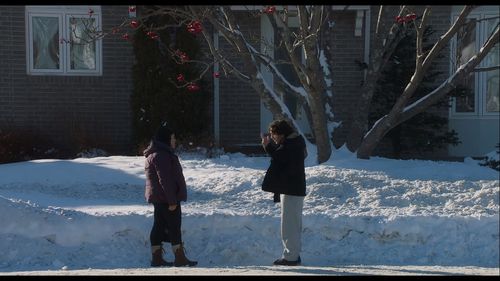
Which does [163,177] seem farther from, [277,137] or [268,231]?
[268,231]

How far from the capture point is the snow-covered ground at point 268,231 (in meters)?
7.77

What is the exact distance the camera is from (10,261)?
7.84 m

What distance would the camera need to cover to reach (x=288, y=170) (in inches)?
292

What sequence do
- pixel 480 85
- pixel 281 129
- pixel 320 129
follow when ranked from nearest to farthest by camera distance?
1. pixel 281 129
2. pixel 320 129
3. pixel 480 85

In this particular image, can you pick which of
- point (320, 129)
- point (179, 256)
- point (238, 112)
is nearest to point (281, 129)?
point (179, 256)

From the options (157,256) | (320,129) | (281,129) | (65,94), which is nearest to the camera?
(281,129)

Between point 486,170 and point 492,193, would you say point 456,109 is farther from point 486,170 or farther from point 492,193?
point 492,193

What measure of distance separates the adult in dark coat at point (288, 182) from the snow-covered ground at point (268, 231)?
29cm

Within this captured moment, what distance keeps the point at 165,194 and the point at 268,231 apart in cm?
150

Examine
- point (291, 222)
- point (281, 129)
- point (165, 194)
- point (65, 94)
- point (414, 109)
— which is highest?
point (65, 94)

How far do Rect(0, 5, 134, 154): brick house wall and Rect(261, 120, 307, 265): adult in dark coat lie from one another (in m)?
7.83

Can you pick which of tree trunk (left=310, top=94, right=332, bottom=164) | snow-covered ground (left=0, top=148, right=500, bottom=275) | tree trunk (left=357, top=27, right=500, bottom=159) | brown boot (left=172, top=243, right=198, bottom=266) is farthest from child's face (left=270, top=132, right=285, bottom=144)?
tree trunk (left=357, top=27, right=500, bottom=159)

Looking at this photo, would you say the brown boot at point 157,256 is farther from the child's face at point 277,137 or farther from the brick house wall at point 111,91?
the brick house wall at point 111,91

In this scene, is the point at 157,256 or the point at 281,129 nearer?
the point at 281,129
